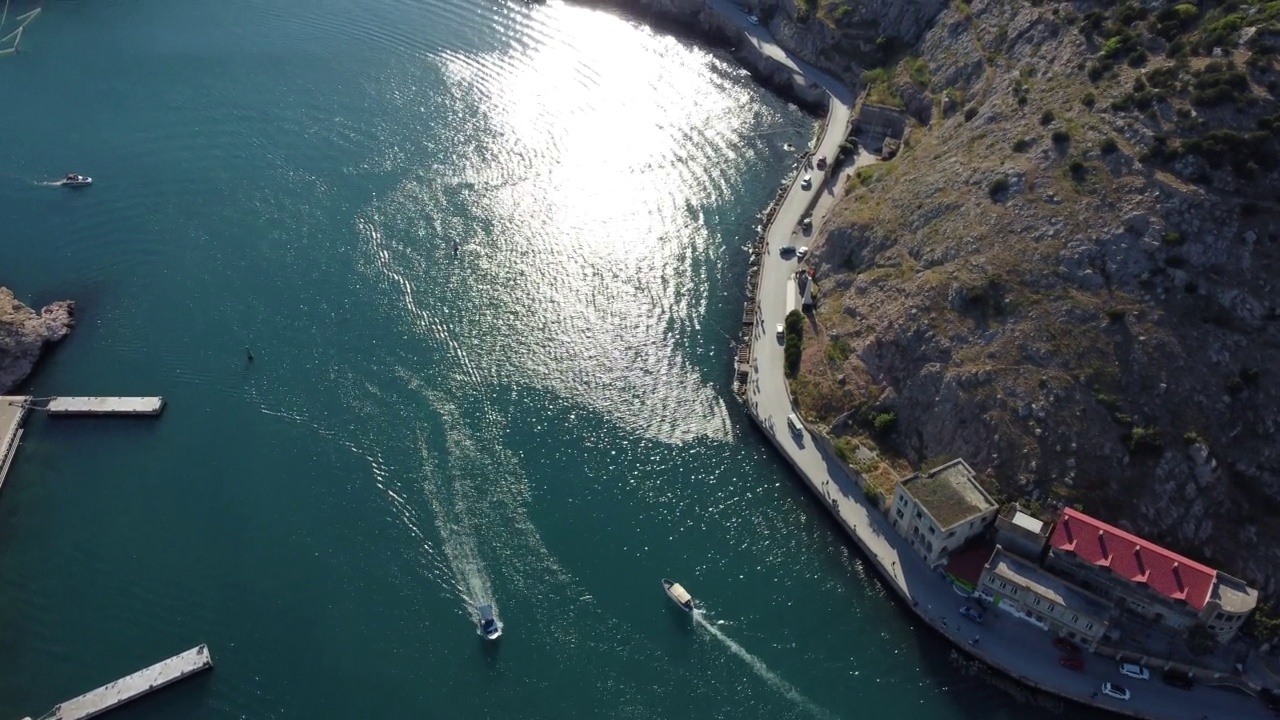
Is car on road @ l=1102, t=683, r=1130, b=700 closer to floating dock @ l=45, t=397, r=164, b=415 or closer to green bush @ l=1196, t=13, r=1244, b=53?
green bush @ l=1196, t=13, r=1244, b=53

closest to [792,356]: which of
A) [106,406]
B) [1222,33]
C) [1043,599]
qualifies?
[1043,599]

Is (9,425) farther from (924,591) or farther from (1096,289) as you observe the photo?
(1096,289)

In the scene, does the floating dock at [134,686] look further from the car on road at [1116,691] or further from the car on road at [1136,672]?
the car on road at [1136,672]

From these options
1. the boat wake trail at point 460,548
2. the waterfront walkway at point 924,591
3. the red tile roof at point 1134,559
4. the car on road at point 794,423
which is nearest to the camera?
the red tile roof at point 1134,559

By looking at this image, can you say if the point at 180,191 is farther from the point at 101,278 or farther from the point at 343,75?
the point at 343,75

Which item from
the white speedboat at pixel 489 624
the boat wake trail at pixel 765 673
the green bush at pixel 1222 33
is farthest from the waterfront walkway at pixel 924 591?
the green bush at pixel 1222 33
